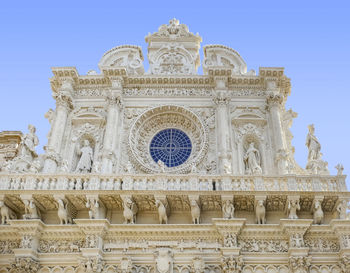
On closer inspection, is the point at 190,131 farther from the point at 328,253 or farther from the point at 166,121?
the point at 328,253

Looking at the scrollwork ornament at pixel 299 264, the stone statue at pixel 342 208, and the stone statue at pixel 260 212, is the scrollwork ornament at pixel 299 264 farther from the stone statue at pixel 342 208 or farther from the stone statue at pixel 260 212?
the stone statue at pixel 342 208

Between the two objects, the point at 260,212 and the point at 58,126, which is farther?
the point at 58,126

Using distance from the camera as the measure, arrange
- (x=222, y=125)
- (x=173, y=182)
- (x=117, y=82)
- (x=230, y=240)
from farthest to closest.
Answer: (x=117, y=82)
(x=222, y=125)
(x=173, y=182)
(x=230, y=240)

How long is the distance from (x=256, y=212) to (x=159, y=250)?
9.69 feet

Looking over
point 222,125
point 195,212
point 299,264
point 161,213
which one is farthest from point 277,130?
point 161,213

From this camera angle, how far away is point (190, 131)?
15.5m

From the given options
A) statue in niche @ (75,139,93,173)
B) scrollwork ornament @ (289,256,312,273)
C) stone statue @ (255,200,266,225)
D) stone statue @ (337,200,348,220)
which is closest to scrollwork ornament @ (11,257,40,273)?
statue in niche @ (75,139,93,173)

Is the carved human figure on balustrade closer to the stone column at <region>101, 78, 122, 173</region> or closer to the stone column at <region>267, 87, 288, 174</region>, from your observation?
the stone column at <region>267, 87, 288, 174</region>

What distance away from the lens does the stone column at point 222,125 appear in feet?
44.4

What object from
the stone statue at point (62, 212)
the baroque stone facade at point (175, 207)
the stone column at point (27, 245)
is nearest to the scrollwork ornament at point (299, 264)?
the baroque stone facade at point (175, 207)

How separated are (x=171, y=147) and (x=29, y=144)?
5128 millimetres

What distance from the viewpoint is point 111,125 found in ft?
47.4

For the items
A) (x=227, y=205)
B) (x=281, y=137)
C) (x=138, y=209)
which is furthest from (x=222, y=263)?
(x=281, y=137)

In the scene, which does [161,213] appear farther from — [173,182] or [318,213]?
[318,213]
